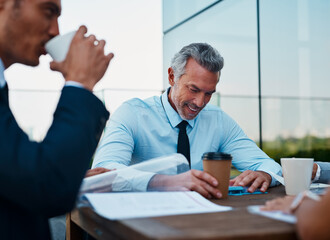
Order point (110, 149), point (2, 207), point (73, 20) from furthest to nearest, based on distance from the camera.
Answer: point (73, 20) < point (110, 149) < point (2, 207)

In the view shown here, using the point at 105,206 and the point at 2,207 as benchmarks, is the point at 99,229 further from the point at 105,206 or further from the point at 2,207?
the point at 2,207

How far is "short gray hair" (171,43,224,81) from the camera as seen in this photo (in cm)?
220

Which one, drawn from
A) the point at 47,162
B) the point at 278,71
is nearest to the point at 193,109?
the point at 47,162

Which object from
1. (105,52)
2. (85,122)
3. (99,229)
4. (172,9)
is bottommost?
(99,229)

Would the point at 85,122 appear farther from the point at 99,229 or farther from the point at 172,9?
the point at 172,9

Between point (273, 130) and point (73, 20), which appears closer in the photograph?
point (273, 130)

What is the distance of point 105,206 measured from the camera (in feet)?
3.20

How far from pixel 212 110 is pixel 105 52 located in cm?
150

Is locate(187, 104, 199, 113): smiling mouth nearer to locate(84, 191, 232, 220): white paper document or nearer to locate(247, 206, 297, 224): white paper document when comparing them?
locate(84, 191, 232, 220): white paper document

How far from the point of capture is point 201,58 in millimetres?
2209

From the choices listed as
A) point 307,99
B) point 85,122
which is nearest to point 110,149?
point 85,122

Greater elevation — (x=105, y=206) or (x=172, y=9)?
(x=172, y=9)

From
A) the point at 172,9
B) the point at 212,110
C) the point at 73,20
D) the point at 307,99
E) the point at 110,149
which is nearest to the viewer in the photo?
the point at 110,149

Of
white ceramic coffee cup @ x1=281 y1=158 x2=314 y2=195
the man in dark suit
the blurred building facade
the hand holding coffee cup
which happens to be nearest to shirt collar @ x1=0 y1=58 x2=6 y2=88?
the man in dark suit
